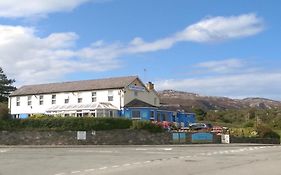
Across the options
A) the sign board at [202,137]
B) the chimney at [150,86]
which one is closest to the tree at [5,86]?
the chimney at [150,86]

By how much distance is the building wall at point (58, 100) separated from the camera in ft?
187

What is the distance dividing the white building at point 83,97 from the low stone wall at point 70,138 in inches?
441

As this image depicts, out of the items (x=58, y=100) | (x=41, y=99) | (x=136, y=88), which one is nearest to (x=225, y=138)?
(x=136, y=88)

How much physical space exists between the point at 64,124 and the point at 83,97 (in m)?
15.1

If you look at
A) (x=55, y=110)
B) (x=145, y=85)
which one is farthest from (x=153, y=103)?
(x=55, y=110)

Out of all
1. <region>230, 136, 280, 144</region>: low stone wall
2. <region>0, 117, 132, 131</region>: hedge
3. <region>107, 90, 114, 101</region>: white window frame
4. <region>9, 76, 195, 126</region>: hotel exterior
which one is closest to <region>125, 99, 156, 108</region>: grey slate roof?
<region>9, 76, 195, 126</region>: hotel exterior

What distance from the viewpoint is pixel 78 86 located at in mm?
61031

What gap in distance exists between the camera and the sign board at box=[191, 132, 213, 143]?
149 feet

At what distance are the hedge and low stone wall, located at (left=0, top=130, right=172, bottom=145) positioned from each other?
1.60 feet

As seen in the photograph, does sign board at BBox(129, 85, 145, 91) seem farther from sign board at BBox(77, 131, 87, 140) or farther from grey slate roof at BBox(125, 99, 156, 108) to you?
sign board at BBox(77, 131, 87, 140)

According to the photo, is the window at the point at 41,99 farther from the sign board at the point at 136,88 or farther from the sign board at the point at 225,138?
the sign board at the point at 225,138

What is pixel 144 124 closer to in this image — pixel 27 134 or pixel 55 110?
pixel 27 134

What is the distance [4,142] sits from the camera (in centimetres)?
4375

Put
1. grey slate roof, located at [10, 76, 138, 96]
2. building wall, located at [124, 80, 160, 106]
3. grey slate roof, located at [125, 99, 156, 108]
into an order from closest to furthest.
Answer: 1. grey slate roof, located at [125, 99, 156, 108]
2. building wall, located at [124, 80, 160, 106]
3. grey slate roof, located at [10, 76, 138, 96]
